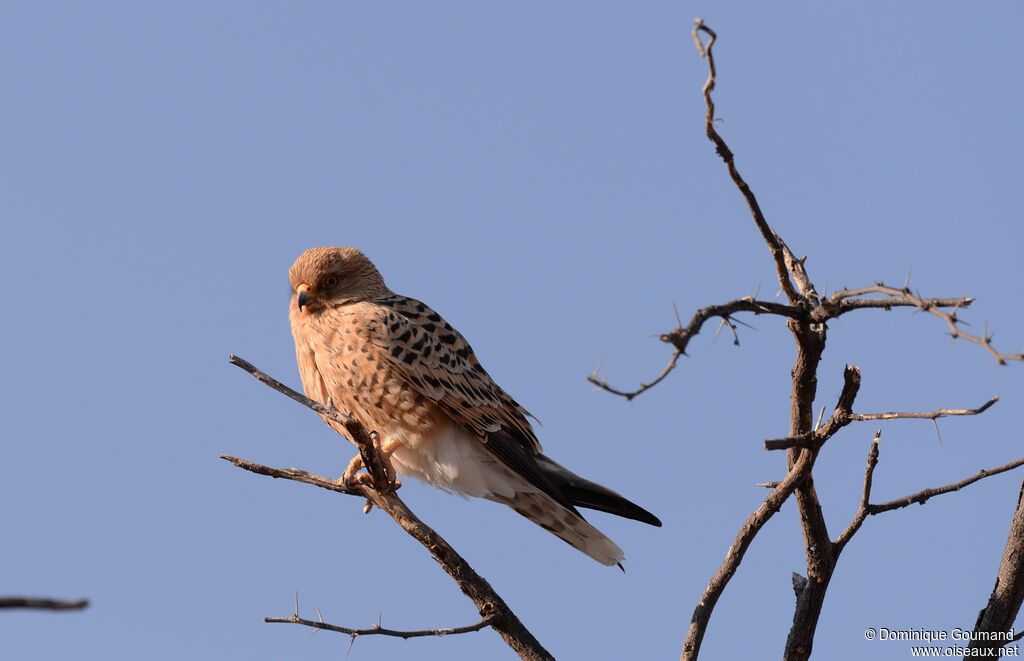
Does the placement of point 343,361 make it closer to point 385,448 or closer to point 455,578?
point 385,448

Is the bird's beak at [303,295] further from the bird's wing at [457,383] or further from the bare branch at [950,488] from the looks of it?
the bare branch at [950,488]

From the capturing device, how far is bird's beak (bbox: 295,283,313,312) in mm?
6035

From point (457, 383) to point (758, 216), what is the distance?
2.72m

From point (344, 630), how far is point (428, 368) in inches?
78.2

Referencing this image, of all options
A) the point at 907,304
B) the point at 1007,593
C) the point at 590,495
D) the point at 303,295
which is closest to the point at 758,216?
the point at 907,304

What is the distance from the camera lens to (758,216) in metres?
3.38

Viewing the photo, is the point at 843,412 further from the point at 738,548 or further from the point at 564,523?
the point at 564,523

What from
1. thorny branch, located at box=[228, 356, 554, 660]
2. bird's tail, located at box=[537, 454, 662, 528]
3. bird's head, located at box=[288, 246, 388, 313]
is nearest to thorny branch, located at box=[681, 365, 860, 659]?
Answer: thorny branch, located at box=[228, 356, 554, 660]

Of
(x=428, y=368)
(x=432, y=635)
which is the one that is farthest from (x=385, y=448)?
(x=432, y=635)

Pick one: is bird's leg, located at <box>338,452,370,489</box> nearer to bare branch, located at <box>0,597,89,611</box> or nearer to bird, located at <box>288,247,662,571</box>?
bird, located at <box>288,247,662,571</box>

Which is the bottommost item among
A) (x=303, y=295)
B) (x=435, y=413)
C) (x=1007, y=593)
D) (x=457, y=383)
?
(x=1007, y=593)

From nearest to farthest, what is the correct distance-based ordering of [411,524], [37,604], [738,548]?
[37,604]
[738,548]
[411,524]

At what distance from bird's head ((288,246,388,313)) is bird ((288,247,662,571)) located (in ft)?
0.26

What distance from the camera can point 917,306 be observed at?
315 centimetres
